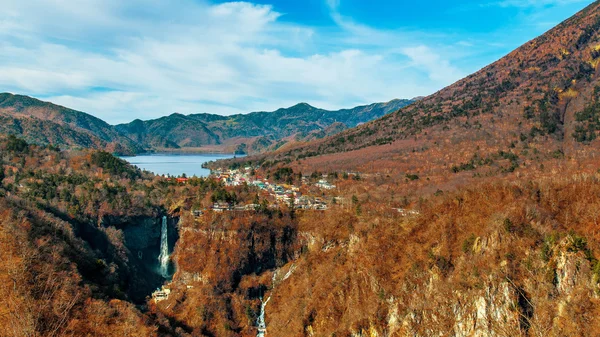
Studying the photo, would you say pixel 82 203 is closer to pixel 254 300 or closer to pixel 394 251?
pixel 254 300

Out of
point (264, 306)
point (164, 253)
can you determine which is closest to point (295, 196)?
point (164, 253)

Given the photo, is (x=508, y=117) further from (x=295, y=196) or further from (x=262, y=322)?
(x=262, y=322)

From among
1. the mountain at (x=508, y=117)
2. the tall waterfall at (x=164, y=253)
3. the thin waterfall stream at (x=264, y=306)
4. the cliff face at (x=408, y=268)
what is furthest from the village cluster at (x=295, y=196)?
the mountain at (x=508, y=117)

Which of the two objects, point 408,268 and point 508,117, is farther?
point 508,117

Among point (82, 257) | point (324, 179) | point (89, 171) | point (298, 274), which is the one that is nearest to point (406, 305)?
point (298, 274)

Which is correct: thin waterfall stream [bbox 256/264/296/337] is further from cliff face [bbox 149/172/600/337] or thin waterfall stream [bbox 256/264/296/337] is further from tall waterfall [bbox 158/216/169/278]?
tall waterfall [bbox 158/216/169/278]
